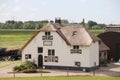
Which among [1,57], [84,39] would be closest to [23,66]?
[84,39]

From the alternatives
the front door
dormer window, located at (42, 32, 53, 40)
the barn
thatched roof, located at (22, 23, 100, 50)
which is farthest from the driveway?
the barn

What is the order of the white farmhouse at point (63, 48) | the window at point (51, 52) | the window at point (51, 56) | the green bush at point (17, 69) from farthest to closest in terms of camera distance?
the window at point (51, 52), the window at point (51, 56), the white farmhouse at point (63, 48), the green bush at point (17, 69)

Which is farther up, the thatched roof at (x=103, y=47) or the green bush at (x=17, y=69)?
the thatched roof at (x=103, y=47)

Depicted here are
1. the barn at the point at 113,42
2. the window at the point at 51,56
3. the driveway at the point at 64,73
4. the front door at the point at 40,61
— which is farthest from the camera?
the barn at the point at 113,42

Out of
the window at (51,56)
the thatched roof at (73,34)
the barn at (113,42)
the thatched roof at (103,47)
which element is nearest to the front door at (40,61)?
the window at (51,56)

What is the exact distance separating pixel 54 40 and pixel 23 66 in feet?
19.8

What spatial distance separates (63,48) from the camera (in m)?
49.1

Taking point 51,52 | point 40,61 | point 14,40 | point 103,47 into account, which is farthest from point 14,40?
point 51,52

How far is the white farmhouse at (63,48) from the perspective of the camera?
157ft

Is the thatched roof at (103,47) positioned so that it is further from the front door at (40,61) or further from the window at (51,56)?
the front door at (40,61)

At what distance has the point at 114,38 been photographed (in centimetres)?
6072

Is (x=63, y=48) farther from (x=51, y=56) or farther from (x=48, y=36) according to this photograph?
(x=48, y=36)

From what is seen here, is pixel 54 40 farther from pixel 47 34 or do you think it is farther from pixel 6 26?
pixel 6 26

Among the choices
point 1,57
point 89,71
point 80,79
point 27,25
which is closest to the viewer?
point 80,79
